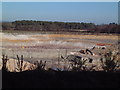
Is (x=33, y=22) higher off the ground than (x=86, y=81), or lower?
higher

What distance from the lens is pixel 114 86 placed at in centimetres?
274

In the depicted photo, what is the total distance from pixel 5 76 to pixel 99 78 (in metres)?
1.25

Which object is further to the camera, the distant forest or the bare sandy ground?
the distant forest

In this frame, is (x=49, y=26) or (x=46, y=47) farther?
(x=49, y=26)

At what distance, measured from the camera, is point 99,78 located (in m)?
2.98

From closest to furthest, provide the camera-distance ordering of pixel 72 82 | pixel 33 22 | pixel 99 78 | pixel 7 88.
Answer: pixel 7 88
pixel 72 82
pixel 99 78
pixel 33 22

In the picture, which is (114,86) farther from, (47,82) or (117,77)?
(47,82)

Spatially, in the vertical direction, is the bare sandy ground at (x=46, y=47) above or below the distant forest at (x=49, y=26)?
below

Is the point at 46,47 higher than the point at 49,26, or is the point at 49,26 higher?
the point at 49,26

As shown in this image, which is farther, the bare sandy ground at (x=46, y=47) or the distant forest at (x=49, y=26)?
the distant forest at (x=49, y=26)

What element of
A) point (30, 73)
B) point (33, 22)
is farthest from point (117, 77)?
point (33, 22)

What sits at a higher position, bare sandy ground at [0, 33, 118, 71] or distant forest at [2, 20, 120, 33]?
distant forest at [2, 20, 120, 33]

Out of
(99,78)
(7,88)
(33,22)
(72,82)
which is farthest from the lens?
(33,22)

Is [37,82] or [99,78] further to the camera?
[99,78]
